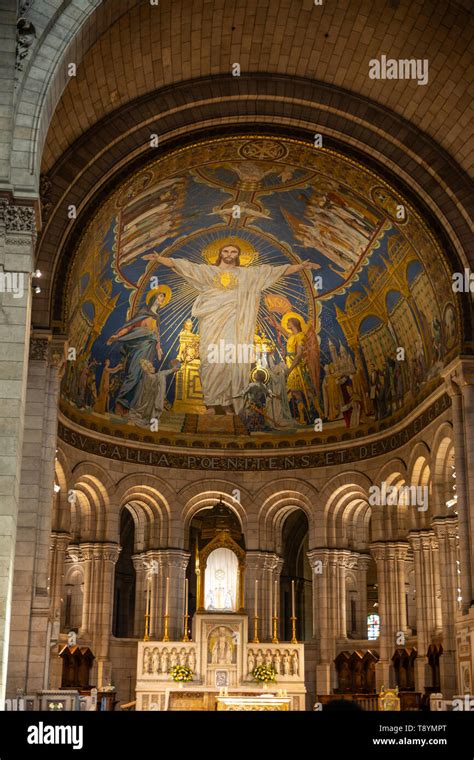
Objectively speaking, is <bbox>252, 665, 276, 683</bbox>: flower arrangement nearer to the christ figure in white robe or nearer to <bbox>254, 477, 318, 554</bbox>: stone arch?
<bbox>254, 477, 318, 554</bbox>: stone arch

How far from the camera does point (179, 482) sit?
32.7 metres

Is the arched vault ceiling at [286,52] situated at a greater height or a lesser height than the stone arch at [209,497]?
greater

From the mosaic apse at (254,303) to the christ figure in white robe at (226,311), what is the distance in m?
0.05

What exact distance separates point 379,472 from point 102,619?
32.4ft

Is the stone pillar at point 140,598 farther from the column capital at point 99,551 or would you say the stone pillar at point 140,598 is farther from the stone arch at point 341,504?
the stone arch at point 341,504

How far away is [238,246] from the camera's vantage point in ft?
100

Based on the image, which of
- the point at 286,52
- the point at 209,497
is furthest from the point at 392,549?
the point at 286,52

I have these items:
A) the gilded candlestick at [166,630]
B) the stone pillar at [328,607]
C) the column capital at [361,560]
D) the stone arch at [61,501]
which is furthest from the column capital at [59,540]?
the column capital at [361,560]

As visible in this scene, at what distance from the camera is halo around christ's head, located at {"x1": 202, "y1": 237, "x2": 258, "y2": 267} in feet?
99.7

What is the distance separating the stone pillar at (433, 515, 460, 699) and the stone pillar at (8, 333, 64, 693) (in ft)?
33.8

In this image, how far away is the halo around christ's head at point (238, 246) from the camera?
99.7 feet

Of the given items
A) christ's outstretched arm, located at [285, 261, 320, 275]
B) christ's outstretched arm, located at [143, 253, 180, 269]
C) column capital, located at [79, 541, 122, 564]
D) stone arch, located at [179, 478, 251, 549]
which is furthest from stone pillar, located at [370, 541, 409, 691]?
christ's outstretched arm, located at [143, 253, 180, 269]

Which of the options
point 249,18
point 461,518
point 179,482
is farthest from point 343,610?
point 249,18

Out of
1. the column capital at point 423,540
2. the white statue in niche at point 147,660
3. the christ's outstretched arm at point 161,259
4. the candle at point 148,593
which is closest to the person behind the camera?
the white statue in niche at point 147,660
